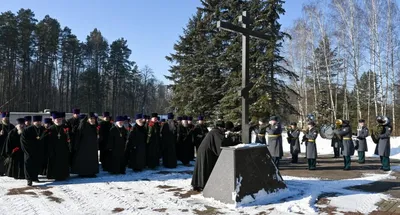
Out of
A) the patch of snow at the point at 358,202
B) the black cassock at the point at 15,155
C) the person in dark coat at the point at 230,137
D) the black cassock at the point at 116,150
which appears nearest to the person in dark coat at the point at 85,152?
the black cassock at the point at 116,150

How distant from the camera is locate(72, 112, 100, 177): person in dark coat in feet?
31.6

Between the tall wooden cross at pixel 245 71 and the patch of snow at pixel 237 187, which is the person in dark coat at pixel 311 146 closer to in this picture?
the tall wooden cross at pixel 245 71

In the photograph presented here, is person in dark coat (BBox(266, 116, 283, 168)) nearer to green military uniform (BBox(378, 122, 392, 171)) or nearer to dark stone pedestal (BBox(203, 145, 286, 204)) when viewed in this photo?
green military uniform (BBox(378, 122, 392, 171))

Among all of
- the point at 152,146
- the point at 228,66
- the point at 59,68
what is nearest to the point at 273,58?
the point at 228,66

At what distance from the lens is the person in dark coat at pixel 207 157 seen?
306 inches

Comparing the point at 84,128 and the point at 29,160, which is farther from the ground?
the point at 84,128

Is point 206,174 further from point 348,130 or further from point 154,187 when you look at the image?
point 348,130

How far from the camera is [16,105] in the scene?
4441 cm

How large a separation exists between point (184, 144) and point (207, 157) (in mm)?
5100

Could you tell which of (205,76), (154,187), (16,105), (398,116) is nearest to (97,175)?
(154,187)

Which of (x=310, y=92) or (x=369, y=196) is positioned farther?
(x=310, y=92)

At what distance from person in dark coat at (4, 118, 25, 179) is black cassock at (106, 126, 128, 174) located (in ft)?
7.60

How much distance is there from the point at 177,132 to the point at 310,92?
1077 inches

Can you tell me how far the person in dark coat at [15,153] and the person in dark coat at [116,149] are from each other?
2317 millimetres
